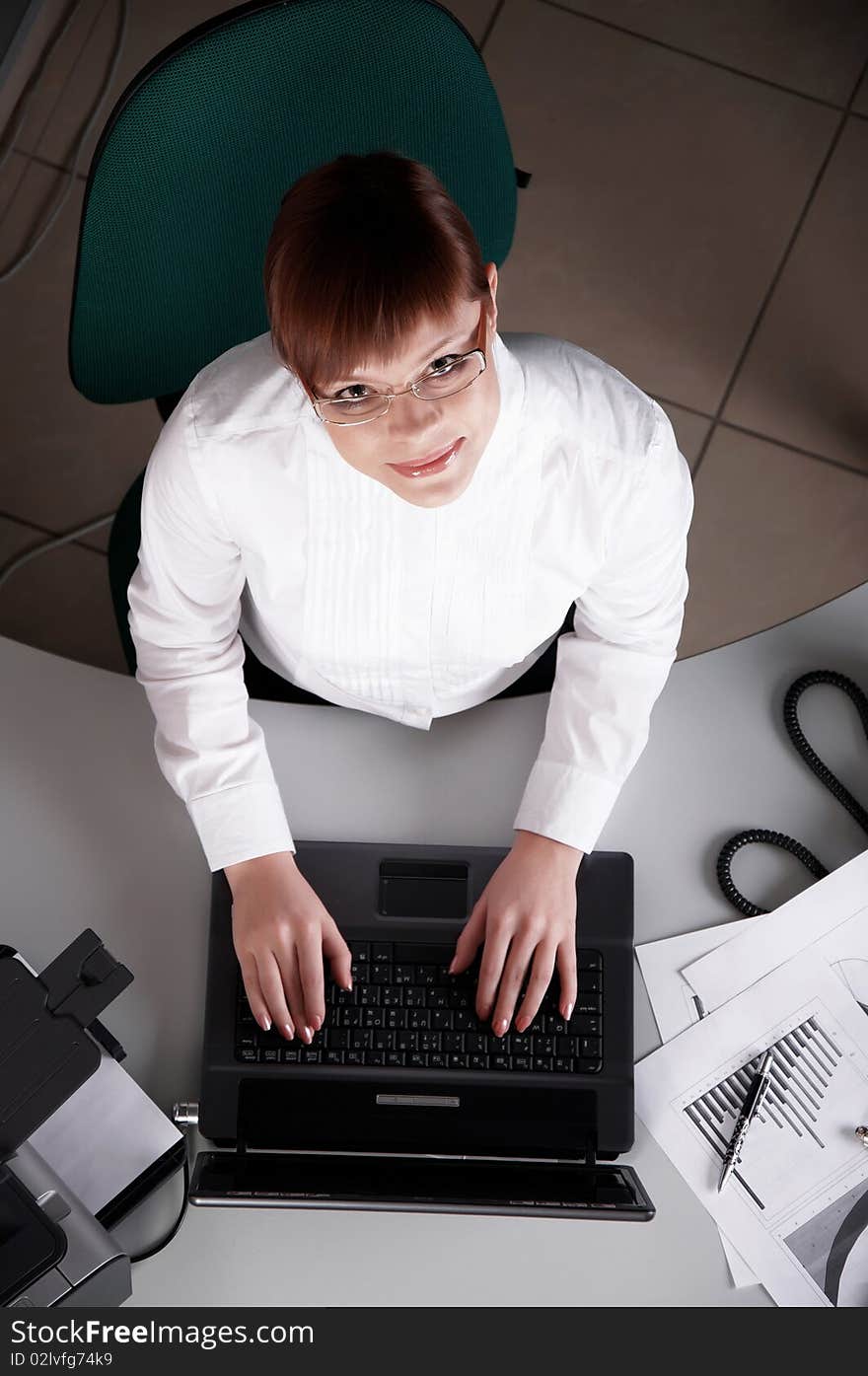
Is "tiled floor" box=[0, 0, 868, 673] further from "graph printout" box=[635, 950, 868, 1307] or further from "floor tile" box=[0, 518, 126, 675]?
"graph printout" box=[635, 950, 868, 1307]

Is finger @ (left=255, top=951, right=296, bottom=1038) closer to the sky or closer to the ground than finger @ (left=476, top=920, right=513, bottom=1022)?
closer to the ground

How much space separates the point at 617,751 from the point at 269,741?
0.33 m

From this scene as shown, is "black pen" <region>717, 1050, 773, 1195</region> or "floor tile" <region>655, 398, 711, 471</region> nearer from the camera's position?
"black pen" <region>717, 1050, 773, 1195</region>

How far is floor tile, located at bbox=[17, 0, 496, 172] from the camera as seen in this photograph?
2049 millimetres

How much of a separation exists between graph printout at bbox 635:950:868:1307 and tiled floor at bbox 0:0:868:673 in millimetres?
815

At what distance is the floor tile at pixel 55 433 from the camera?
187cm

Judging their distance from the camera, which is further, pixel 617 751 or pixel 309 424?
pixel 617 751

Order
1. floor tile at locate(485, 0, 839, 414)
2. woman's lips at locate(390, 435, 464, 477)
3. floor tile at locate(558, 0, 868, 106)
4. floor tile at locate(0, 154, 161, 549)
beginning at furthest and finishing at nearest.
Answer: floor tile at locate(558, 0, 868, 106)
floor tile at locate(485, 0, 839, 414)
floor tile at locate(0, 154, 161, 549)
woman's lips at locate(390, 435, 464, 477)

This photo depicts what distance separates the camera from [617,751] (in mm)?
1034

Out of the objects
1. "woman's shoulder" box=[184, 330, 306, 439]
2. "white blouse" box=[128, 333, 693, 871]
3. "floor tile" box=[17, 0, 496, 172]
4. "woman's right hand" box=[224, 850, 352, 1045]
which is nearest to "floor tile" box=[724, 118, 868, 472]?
"floor tile" box=[17, 0, 496, 172]

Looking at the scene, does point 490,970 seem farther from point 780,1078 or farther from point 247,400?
point 247,400

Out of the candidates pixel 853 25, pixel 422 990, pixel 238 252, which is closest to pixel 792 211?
pixel 853 25
